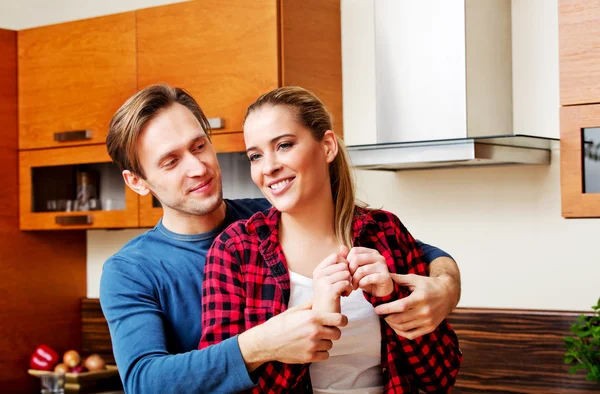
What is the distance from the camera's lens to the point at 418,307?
55.0 inches

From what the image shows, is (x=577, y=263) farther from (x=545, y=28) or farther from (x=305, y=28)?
(x=305, y=28)

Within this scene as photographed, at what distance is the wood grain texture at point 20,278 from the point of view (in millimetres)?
3551

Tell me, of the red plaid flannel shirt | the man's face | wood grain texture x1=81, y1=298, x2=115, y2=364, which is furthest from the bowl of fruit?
the red plaid flannel shirt

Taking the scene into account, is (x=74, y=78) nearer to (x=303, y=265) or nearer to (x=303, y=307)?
(x=303, y=265)

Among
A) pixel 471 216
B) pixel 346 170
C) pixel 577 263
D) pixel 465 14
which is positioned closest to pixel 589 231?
pixel 577 263

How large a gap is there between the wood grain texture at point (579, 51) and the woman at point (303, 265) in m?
0.97

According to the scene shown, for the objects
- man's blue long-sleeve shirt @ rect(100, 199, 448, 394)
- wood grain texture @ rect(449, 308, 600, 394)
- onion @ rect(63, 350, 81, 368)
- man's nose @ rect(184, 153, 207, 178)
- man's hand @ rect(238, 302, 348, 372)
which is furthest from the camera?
onion @ rect(63, 350, 81, 368)

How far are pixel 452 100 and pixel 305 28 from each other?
619 millimetres

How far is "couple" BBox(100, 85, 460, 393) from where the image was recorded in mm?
1378

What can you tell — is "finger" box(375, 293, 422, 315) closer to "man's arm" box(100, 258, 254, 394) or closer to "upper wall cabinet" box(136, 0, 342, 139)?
"man's arm" box(100, 258, 254, 394)

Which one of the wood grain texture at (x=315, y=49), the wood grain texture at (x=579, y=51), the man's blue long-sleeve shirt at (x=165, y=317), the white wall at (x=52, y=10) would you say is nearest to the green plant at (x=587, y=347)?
the wood grain texture at (x=579, y=51)

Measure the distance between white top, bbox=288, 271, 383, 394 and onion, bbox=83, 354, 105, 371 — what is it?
7.37 feet

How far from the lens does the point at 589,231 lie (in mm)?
2758

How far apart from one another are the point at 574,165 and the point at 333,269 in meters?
1.24
